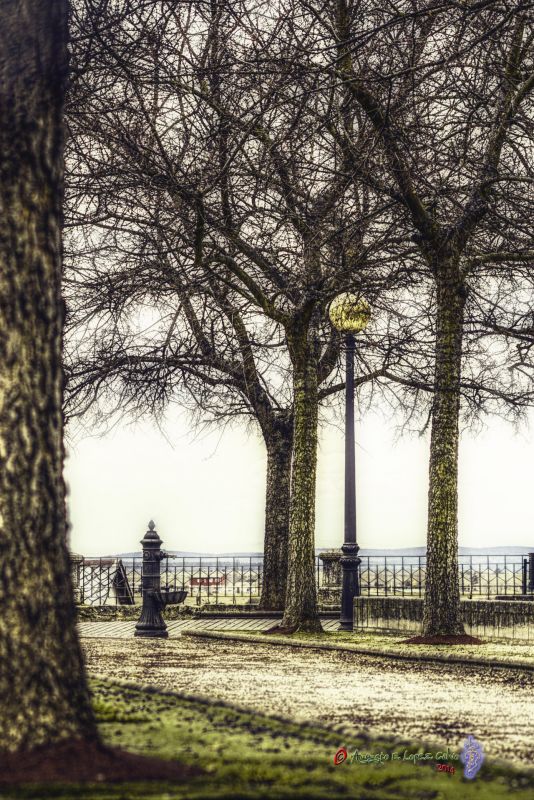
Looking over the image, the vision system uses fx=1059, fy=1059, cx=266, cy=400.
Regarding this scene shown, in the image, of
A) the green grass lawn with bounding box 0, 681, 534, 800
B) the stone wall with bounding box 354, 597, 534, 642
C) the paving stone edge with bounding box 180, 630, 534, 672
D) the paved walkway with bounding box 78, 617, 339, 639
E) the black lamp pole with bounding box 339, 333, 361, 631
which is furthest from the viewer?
the paved walkway with bounding box 78, 617, 339, 639

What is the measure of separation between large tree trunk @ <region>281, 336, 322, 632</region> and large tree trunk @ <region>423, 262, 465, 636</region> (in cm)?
262

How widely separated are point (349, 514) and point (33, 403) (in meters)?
11.9

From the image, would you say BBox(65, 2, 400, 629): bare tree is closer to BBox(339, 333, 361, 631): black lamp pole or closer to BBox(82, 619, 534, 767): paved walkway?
BBox(339, 333, 361, 631): black lamp pole

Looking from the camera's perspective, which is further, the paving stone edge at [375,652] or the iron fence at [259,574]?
the iron fence at [259,574]

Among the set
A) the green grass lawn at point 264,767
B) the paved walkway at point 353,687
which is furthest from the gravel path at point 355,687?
the green grass lawn at point 264,767

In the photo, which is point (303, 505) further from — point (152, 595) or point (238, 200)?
point (238, 200)

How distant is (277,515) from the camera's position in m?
21.9

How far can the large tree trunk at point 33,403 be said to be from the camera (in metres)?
4.62

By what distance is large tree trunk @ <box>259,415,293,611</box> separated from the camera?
2181cm

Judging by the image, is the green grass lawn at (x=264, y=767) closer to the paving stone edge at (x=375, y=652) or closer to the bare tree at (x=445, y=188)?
the paving stone edge at (x=375, y=652)

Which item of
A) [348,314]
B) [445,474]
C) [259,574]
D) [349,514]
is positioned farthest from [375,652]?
[259,574]

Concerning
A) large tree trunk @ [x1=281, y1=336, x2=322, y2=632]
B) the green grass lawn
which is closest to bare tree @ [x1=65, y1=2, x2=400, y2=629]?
large tree trunk @ [x1=281, y1=336, x2=322, y2=632]

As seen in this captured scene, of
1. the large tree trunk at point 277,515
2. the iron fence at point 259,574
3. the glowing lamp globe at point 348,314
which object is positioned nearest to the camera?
the glowing lamp globe at point 348,314

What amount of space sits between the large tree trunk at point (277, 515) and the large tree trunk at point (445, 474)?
812cm
